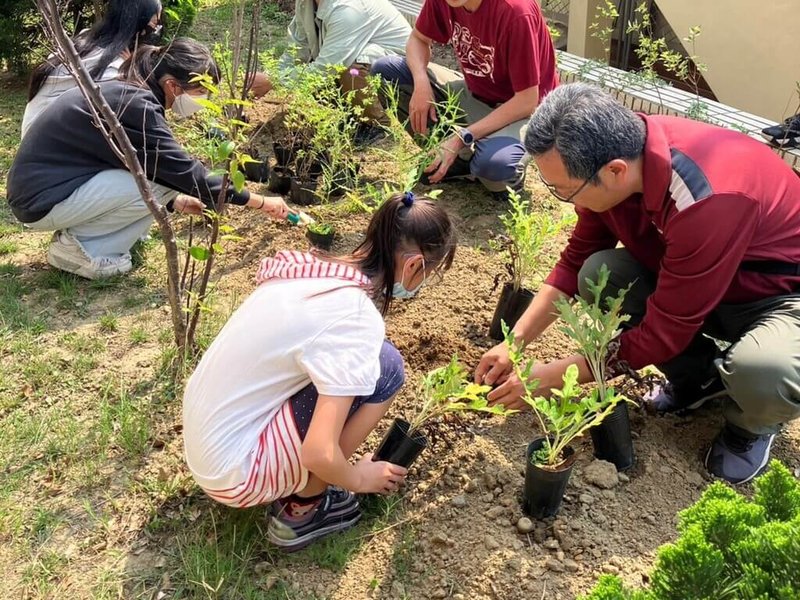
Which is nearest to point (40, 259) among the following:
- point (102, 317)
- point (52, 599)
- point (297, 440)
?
point (102, 317)

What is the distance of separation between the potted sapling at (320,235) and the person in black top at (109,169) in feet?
0.49

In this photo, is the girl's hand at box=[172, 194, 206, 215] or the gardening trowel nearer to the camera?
the girl's hand at box=[172, 194, 206, 215]

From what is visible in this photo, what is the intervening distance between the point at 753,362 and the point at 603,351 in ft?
1.44

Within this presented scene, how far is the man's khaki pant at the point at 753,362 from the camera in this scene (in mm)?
2070

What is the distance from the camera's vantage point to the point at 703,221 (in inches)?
77.4

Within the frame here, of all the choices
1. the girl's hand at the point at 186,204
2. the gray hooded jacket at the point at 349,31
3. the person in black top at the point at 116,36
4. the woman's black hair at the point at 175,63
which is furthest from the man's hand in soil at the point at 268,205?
the gray hooded jacket at the point at 349,31

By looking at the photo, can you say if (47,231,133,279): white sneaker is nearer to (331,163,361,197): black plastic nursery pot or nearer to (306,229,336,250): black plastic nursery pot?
(306,229,336,250): black plastic nursery pot

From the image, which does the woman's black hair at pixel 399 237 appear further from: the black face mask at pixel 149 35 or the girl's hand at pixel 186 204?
the black face mask at pixel 149 35

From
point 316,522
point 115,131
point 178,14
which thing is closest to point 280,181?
point 115,131

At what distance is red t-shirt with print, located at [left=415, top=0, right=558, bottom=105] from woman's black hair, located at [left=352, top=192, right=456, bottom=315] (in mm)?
1857

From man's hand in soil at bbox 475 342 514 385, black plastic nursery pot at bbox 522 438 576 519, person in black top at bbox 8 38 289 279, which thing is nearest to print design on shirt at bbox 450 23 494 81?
person in black top at bbox 8 38 289 279

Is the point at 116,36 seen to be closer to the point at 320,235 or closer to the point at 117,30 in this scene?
the point at 117,30

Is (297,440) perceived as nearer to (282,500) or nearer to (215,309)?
(282,500)

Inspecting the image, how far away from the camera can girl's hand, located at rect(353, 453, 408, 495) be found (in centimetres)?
206
